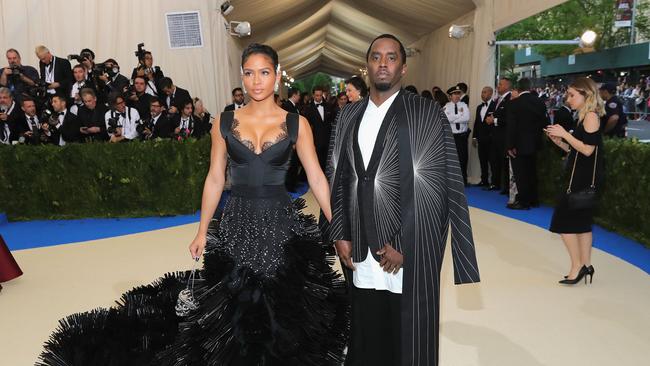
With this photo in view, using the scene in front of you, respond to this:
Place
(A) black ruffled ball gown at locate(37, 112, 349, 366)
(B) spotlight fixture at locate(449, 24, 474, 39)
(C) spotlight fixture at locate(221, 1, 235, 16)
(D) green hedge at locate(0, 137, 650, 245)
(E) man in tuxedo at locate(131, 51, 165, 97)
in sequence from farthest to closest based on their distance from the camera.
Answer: (B) spotlight fixture at locate(449, 24, 474, 39) < (C) spotlight fixture at locate(221, 1, 235, 16) < (E) man in tuxedo at locate(131, 51, 165, 97) < (D) green hedge at locate(0, 137, 650, 245) < (A) black ruffled ball gown at locate(37, 112, 349, 366)

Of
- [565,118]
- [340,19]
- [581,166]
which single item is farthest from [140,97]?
[340,19]

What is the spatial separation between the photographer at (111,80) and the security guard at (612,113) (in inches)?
283

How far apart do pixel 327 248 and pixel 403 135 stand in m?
0.70

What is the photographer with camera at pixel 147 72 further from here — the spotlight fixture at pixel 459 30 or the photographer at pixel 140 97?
the spotlight fixture at pixel 459 30

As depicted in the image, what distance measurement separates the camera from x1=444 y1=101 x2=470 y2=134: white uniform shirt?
10.0 m

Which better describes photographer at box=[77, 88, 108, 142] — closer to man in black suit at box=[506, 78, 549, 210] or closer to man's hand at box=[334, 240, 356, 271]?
man in black suit at box=[506, 78, 549, 210]

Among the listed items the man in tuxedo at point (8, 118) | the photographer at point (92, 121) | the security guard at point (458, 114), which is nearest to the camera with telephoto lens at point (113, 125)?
the photographer at point (92, 121)

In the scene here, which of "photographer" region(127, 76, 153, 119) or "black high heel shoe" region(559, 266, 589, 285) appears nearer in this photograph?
"black high heel shoe" region(559, 266, 589, 285)

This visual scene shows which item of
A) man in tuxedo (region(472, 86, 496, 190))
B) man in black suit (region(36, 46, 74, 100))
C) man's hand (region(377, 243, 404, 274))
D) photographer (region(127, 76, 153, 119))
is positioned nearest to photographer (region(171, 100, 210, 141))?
photographer (region(127, 76, 153, 119))

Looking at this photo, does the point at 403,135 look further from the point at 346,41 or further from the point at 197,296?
the point at 346,41

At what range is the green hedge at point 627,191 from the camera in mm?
5992

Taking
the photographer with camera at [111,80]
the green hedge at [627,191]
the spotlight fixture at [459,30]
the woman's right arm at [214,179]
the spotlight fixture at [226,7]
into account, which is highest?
the spotlight fixture at [226,7]

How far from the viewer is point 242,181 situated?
2.70 meters

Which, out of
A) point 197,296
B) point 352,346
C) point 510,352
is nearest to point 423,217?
point 352,346
